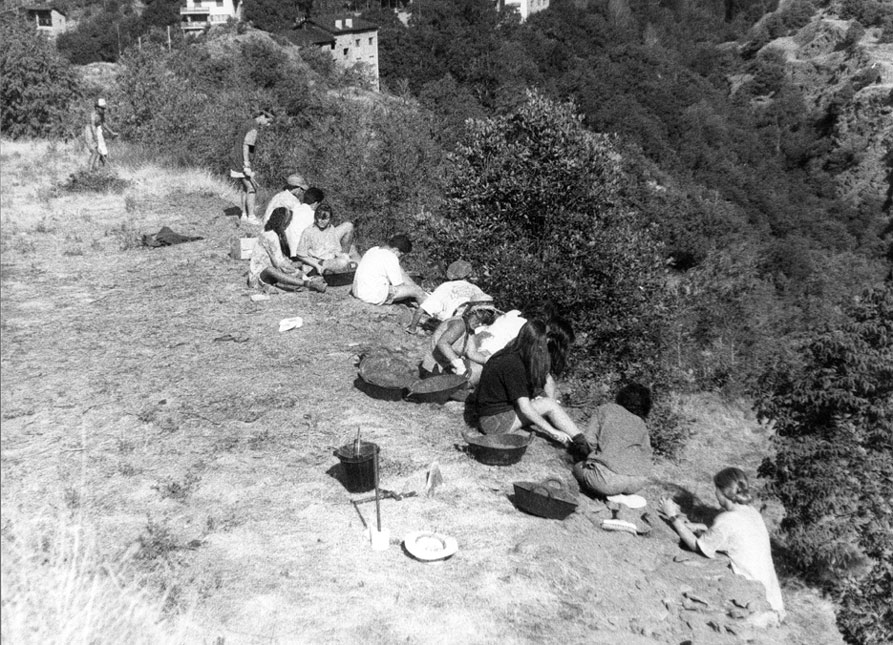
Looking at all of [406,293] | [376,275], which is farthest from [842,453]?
[376,275]

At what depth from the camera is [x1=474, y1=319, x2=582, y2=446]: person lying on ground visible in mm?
7531

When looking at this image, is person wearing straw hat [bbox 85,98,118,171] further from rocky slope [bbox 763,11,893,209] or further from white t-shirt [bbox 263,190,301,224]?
rocky slope [bbox 763,11,893,209]

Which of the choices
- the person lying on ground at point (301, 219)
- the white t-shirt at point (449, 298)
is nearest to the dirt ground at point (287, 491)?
the white t-shirt at point (449, 298)

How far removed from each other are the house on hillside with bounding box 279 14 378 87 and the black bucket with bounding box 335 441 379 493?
7431cm

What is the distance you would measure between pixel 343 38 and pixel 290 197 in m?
Answer: 70.6

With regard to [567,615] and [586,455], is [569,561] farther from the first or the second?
[586,455]

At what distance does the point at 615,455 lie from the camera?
708 cm

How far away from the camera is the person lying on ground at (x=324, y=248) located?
1200 cm

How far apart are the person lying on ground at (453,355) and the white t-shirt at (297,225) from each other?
4.24 m

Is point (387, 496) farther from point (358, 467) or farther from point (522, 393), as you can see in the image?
point (522, 393)

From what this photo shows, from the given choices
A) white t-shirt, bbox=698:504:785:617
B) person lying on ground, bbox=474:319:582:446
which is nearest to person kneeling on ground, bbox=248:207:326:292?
person lying on ground, bbox=474:319:582:446

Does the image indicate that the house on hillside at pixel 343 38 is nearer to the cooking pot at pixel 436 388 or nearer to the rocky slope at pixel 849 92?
the rocky slope at pixel 849 92

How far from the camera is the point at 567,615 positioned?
5367 mm

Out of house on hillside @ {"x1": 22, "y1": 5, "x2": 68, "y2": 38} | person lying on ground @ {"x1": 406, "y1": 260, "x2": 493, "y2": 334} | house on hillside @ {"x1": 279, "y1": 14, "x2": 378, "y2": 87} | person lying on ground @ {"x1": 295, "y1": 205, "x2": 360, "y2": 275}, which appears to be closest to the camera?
person lying on ground @ {"x1": 406, "y1": 260, "x2": 493, "y2": 334}
